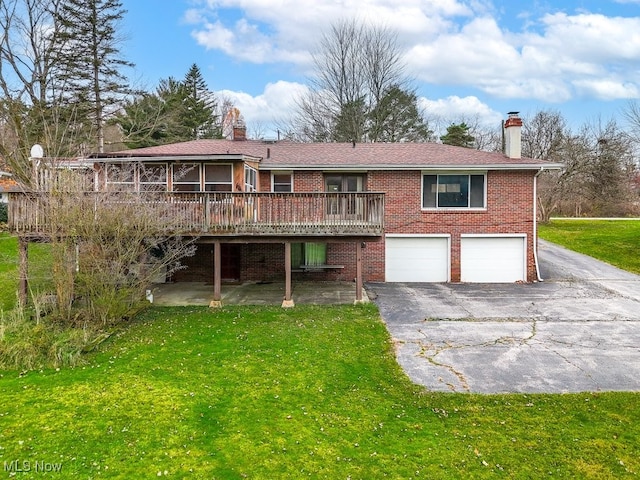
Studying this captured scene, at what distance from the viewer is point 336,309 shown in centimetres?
1095

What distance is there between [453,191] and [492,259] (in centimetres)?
288

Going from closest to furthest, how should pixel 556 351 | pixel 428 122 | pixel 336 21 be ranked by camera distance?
pixel 556 351
pixel 336 21
pixel 428 122

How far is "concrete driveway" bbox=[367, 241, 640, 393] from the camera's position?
6.79m

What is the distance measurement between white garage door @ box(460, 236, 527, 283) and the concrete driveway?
0.62 m

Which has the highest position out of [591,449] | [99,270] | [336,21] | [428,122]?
[336,21]

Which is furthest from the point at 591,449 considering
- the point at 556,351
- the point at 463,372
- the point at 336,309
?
the point at 336,309

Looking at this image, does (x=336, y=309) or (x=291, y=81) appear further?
(x=291, y=81)

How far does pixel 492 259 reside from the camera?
15.1 meters

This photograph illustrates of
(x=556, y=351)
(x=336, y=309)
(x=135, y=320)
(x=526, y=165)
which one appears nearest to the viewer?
(x=556, y=351)

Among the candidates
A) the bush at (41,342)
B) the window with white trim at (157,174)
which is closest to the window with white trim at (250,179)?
the window with white trim at (157,174)

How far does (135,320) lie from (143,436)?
214 inches

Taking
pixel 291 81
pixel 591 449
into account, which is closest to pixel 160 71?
pixel 291 81

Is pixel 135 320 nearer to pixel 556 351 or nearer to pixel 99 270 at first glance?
pixel 99 270

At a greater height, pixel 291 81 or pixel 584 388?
pixel 291 81
